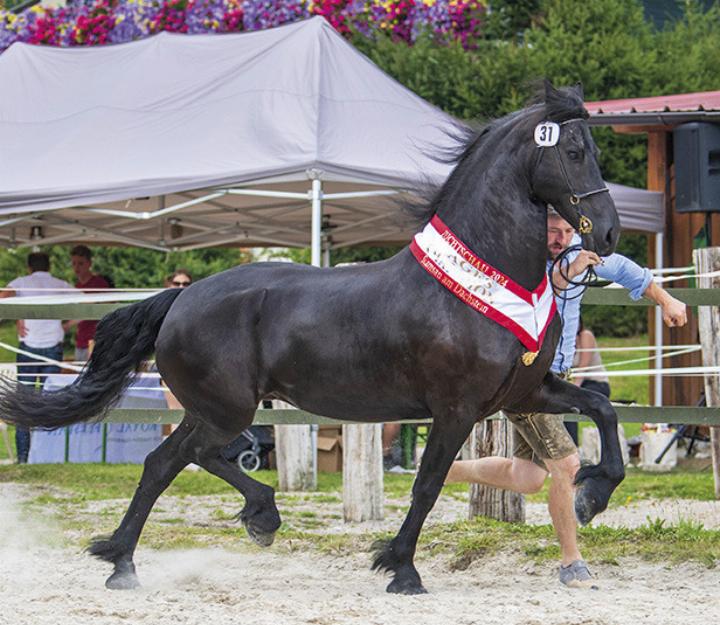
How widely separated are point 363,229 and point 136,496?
316 inches

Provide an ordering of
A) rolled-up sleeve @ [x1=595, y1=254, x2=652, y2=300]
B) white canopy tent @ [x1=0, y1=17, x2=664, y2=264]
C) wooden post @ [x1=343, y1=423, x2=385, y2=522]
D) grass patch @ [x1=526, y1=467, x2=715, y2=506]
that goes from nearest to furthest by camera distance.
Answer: rolled-up sleeve @ [x1=595, y1=254, x2=652, y2=300], wooden post @ [x1=343, y1=423, x2=385, y2=522], grass patch @ [x1=526, y1=467, x2=715, y2=506], white canopy tent @ [x1=0, y1=17, x2=664, y2=264]

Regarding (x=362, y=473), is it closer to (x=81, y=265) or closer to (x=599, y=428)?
(x=599, y=428)

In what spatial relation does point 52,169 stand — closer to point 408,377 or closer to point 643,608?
point 408,377

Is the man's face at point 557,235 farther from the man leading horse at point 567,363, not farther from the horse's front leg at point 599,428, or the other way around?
the horse's front leg at point 599,428

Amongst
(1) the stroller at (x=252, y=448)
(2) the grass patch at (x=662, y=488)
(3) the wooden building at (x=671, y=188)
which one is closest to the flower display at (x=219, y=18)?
(3) the wooden building at (x=671, y=188)

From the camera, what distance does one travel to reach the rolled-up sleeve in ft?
19.1

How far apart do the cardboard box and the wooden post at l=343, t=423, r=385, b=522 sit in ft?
9.44

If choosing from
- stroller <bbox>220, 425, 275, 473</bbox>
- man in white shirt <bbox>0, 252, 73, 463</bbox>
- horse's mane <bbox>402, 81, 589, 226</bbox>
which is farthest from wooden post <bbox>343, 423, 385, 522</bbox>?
man in white shirt <bbox>0, 252, 73, 463</bbox>

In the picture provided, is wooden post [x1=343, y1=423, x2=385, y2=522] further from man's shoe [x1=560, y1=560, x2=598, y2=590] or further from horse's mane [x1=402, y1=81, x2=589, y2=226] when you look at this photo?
horse's mane [x1=402, y1=81, x2=589, y2=226]

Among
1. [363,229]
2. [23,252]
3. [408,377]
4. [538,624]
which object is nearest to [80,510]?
[408,377]

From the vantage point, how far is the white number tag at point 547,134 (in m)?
5.18

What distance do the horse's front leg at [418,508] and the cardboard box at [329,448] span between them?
562cm

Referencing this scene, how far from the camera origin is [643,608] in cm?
509

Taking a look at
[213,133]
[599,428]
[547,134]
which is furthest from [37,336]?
[547,134]
